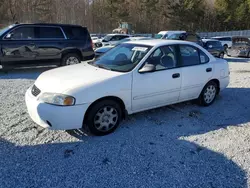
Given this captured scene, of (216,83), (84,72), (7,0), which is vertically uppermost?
(7,0)

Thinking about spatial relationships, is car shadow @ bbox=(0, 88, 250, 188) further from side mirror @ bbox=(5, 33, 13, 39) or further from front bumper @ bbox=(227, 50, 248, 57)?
front bumper @ bbox=(227, 50, 248, 57)

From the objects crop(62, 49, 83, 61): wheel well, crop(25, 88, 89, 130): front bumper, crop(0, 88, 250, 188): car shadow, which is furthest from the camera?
crop(62, 49, 83, 61): wheel well

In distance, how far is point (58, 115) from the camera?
3.51m

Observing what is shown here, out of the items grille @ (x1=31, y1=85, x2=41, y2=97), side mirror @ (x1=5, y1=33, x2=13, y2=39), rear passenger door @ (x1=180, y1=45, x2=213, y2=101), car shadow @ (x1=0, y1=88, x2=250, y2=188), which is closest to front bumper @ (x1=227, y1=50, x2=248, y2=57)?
rear passenger door @ (x1=180, y1=45, x2=213, y2=101)

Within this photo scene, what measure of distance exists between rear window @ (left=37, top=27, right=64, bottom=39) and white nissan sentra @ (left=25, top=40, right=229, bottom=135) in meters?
4.90

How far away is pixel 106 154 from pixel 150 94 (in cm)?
146

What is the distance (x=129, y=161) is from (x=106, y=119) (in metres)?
0.90

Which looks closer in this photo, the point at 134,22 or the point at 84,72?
the point at 84,72

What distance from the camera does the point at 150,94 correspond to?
4387 mm

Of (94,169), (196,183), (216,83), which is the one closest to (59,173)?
(94,169)

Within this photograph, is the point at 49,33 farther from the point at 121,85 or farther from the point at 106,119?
the point at 106,119

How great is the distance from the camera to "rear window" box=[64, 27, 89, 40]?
31.2ft

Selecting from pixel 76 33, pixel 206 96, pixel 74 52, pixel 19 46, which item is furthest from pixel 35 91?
pixel 76 33

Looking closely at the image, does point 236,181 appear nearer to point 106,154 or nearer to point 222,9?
point 106,154
